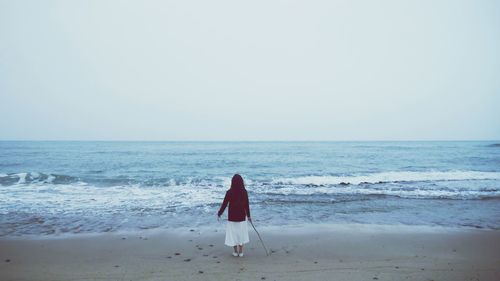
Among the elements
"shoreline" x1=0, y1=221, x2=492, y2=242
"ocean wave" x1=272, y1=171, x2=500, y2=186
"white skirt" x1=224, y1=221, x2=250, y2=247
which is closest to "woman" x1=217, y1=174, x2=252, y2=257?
"white skirt" x1=224, y1=221, x2=250, y2=247

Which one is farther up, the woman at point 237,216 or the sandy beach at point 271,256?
the woman at point 237,216

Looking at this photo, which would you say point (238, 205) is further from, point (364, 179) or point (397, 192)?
point (364, 179)

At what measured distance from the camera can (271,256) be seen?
21.7ft

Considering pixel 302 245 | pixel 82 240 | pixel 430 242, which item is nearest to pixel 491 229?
pixel 430 242

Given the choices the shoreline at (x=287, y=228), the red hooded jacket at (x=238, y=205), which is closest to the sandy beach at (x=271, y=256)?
the shoreline at (x=287, y=228)

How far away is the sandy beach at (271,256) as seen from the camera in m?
5.61

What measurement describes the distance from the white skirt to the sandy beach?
0.32 metres

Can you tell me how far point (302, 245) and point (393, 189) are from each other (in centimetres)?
1176

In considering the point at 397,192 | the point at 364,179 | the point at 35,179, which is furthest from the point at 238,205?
the point at 35,179

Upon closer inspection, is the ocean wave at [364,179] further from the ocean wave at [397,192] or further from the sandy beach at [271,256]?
the sandy beach at [271,256]

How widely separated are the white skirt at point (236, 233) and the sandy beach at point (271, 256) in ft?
1.06

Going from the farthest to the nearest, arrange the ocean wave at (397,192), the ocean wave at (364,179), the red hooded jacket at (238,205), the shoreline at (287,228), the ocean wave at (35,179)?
1. the ocean wave at (364,179)
2. the ocean wave at (35,179)
3. the ocean wave at (397,192)
4. the shoreline at (287,228)
5. the red hooded jacket at (238,205)

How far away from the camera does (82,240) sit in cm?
788

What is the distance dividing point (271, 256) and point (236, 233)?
0.85 metres
